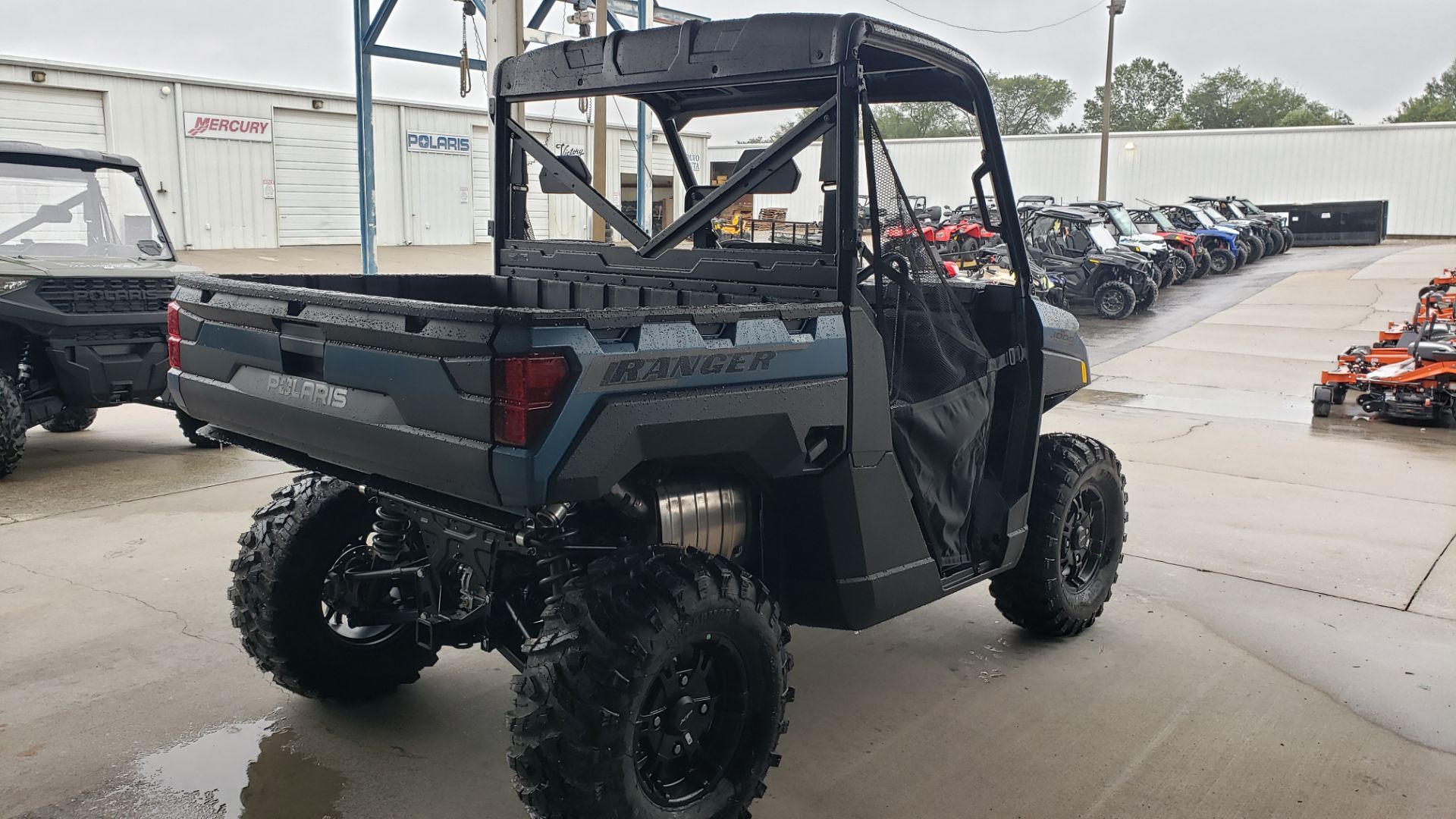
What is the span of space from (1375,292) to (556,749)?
21.6 m

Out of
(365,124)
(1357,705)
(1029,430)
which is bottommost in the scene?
(1357,705)

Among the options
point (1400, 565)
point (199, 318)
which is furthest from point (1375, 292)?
point (199, 318)

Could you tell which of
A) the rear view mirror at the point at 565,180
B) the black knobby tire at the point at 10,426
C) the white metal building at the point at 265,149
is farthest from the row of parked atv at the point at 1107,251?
the rear view mirror at the point at 565,180

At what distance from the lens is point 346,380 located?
2908 millimetres

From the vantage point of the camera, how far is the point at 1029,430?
4.06m

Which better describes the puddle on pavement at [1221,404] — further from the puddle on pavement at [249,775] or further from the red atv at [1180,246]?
the red atv at [1180,246]

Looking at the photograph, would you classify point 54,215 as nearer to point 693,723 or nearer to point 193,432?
point 193,432

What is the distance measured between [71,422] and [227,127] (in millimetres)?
19070

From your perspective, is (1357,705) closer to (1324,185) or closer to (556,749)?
(556,749)

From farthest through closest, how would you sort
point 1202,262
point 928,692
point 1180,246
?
point 1202,262
point 1180,246
point 928,692

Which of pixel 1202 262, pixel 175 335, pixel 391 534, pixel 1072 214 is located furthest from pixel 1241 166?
pixel 175 335

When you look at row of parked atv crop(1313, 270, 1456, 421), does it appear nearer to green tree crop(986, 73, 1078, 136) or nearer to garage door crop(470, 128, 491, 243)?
garage door crop(470, 128, 491, 243)

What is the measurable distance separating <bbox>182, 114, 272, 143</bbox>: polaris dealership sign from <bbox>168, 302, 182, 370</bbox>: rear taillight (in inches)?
927

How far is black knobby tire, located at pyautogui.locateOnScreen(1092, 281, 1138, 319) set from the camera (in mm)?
18234
